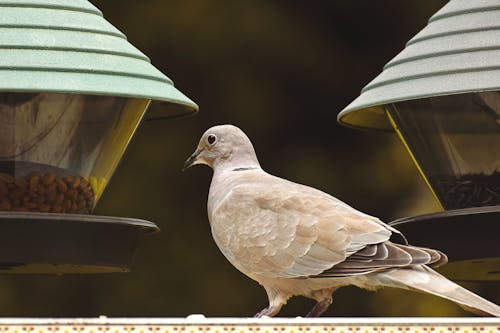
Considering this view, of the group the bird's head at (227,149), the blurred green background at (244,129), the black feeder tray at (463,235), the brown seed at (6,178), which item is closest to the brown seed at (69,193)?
the brown seed at (6,178)

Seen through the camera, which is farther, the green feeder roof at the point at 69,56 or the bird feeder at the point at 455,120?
the bird feeder at the point at 455,120

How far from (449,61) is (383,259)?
81 centimetres

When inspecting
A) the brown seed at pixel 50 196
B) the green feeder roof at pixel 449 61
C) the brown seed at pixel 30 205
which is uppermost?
the green feeder roof at pixel 449 61

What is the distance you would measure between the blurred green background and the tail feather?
196 inches

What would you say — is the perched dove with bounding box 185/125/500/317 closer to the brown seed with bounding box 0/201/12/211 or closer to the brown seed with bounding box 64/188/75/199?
the brown seed with bounding box 64/188/75/199

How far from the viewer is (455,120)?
6.85 m

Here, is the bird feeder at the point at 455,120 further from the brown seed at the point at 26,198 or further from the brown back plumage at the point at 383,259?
the brown seed at the point at 26,198

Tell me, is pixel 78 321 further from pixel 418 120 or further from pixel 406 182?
pixel 406 182

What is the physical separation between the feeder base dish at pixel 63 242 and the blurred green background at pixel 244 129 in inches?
189

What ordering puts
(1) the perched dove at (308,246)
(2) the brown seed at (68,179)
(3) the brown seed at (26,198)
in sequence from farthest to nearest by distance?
1. (2) the brown seed at (68,179)
2. (3) the brown seed at (26,198)
3. (1) the perched dove at (308,246)

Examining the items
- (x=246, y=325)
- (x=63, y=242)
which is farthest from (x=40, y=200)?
(x=246, y=325)

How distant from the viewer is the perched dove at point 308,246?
6.20m

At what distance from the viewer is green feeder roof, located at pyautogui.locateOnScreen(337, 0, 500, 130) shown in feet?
21.2

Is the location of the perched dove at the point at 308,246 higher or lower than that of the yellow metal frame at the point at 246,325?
lower
